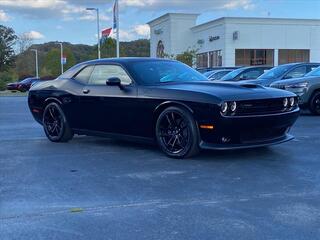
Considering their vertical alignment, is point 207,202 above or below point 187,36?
below

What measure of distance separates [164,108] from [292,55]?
47.9 metres

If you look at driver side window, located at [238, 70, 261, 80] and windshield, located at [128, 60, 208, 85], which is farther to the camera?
driver side window, located at [238, 70, 261, 80]

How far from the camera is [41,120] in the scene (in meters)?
9.39

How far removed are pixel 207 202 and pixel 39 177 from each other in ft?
7.08

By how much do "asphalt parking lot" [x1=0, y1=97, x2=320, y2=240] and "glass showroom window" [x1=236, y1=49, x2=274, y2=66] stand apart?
1733 inches

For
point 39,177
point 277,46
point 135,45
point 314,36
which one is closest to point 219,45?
point 277,46

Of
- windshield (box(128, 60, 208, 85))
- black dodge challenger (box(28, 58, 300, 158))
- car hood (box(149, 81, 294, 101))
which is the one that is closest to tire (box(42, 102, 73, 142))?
black dodge challenger (box(28, 58, 300, 158))

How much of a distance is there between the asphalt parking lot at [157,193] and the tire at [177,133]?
0.18m

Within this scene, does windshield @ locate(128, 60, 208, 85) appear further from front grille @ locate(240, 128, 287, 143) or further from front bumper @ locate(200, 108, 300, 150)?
front grille @ locate(240, 128, 287, 143)

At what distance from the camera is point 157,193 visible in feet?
17.6

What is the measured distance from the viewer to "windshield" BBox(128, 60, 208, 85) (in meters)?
7.76

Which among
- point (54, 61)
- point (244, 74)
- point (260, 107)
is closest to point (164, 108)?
point (260, 107)

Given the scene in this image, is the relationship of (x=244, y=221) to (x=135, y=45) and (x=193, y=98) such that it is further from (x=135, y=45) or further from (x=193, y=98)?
(x=135, y=45)

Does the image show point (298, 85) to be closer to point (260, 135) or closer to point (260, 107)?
point (260, 135)
